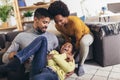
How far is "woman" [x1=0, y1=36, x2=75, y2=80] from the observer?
1.51m

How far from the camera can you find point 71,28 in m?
2.38

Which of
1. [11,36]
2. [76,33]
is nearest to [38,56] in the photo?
[76,33]

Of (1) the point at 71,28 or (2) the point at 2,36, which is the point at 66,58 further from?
(2) the point at 2,36

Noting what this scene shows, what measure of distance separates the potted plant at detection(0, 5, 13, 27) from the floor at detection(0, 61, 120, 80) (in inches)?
71.0

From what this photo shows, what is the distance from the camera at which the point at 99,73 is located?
2420 mm

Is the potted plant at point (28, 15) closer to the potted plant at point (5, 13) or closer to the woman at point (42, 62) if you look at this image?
the potted plant at point (5, 13)

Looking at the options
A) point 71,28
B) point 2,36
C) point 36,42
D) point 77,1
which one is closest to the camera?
point 36,42

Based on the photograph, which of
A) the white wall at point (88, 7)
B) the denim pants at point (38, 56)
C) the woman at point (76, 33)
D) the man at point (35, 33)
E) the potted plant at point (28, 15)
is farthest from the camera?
the white wall at point (88, 7)

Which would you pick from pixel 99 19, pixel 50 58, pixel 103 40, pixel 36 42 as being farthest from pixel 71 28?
pixel 99 19

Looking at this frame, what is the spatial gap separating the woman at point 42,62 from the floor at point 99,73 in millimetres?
551

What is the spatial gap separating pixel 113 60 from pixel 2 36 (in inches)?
65.5

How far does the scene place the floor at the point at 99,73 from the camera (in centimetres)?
228

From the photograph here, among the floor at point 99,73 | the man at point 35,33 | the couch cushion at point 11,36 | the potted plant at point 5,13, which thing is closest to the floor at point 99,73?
the floor at point 99,73

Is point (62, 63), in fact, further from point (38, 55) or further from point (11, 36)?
point (11, 36)
